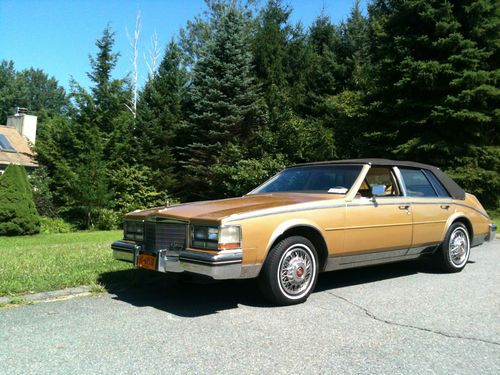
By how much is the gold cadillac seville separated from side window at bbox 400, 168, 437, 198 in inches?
0.8

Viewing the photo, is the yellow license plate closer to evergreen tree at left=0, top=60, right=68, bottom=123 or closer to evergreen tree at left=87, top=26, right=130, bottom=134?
evergreen tree at left=87, top=26, right=130, bottom=134

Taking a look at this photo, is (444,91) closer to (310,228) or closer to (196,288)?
(310,228)

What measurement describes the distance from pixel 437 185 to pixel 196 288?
4.10 metres

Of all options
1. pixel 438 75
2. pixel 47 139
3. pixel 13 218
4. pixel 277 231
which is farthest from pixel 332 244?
pixel 47 139

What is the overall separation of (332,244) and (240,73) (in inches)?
787

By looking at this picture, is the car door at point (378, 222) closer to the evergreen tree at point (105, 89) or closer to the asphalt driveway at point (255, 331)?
the asphalt driveway at point (255, 331)

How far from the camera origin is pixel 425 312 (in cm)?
529

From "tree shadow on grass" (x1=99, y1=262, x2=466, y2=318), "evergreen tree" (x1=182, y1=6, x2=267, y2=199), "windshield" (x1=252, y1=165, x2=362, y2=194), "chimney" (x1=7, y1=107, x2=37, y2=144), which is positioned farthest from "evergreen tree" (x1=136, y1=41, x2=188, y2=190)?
"tree shadow on grass" (x1=99, y1=262, x2=466, y2=318)

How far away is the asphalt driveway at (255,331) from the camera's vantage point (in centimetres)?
A: 377

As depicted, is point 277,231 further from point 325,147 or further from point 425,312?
point 325,147

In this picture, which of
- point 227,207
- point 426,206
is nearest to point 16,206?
point 227,207

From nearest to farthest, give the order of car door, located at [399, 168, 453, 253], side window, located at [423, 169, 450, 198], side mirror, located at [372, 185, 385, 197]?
side mirror, located at [372, 185, 385, 197] < car door, located at [399, 168, 453, 253] < side window, located at [423, 169, 450, 198]

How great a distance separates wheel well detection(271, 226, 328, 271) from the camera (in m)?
5.66

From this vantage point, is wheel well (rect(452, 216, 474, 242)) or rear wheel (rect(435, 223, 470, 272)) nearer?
rear wheel (rect(435, 223, 470, 272))
